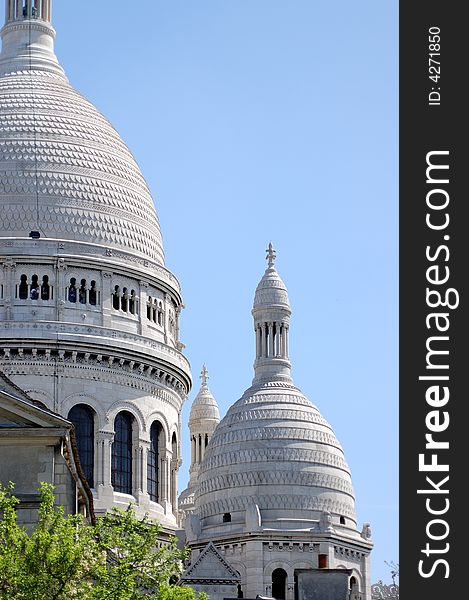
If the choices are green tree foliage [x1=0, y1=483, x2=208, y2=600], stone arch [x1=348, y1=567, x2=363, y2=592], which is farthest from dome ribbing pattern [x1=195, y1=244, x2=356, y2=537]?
green tree foliage [x1=0, y1=483, x2=208, y2=600]

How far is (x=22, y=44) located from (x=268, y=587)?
31.3 meters

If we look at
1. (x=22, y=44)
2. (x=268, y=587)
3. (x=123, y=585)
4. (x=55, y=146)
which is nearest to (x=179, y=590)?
(x=123, y=585)

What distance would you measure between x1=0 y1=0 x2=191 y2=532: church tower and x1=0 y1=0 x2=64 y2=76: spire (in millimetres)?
2920

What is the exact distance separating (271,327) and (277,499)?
11.1 meters

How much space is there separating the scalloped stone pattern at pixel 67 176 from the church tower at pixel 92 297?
7 cm

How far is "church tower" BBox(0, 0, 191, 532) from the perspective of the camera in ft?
323

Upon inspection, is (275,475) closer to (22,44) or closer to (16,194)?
(16,194)

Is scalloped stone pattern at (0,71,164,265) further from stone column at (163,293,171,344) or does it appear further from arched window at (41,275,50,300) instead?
arched window at (41,275,50,300)

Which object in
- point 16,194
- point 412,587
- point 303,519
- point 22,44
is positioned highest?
point 22,44

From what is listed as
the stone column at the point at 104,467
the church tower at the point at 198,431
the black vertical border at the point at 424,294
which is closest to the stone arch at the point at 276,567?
the stone column at the point at 104,467

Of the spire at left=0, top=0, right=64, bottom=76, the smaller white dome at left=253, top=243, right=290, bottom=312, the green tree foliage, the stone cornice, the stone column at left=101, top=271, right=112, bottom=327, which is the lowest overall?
the green tree foliage

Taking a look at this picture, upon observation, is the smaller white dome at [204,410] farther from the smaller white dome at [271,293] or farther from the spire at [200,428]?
the smaller white dome at [271,293]

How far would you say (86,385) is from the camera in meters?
98.6

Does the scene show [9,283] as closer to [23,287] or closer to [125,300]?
[23,287]
